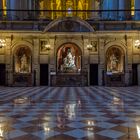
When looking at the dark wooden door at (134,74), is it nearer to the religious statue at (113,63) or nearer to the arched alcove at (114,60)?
the arched alcove at (114,60)

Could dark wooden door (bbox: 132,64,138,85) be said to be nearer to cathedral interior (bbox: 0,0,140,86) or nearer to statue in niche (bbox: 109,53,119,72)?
cathedral interior (bbox: 0,0,140,86)

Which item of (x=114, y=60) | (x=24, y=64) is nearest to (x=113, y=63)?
(x=114, y=60)

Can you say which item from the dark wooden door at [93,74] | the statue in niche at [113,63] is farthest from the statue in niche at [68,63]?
the statue in niche at [113,63]

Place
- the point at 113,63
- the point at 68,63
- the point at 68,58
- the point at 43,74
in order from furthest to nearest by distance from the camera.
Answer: the point at 68,58, the point at 68,63, the point at 113,63, the point at 43,74

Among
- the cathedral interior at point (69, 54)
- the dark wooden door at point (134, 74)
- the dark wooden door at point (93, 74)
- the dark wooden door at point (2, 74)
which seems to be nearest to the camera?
the cathedral interior at point (69, 54)

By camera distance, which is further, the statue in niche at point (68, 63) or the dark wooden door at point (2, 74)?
the statue in niche at point (68, 63)

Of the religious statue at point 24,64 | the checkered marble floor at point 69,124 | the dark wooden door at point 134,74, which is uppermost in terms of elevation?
the religious statue at point 24,64

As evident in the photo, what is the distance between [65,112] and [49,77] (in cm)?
1679

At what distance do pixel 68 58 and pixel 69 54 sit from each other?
0.38 metres

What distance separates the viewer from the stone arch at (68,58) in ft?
87.8

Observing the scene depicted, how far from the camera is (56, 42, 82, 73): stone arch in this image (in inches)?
1054

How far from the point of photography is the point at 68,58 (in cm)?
2722

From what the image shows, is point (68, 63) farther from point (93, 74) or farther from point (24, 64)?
point (24, 64)

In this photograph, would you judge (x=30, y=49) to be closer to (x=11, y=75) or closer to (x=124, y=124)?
(x=11, y=75)
